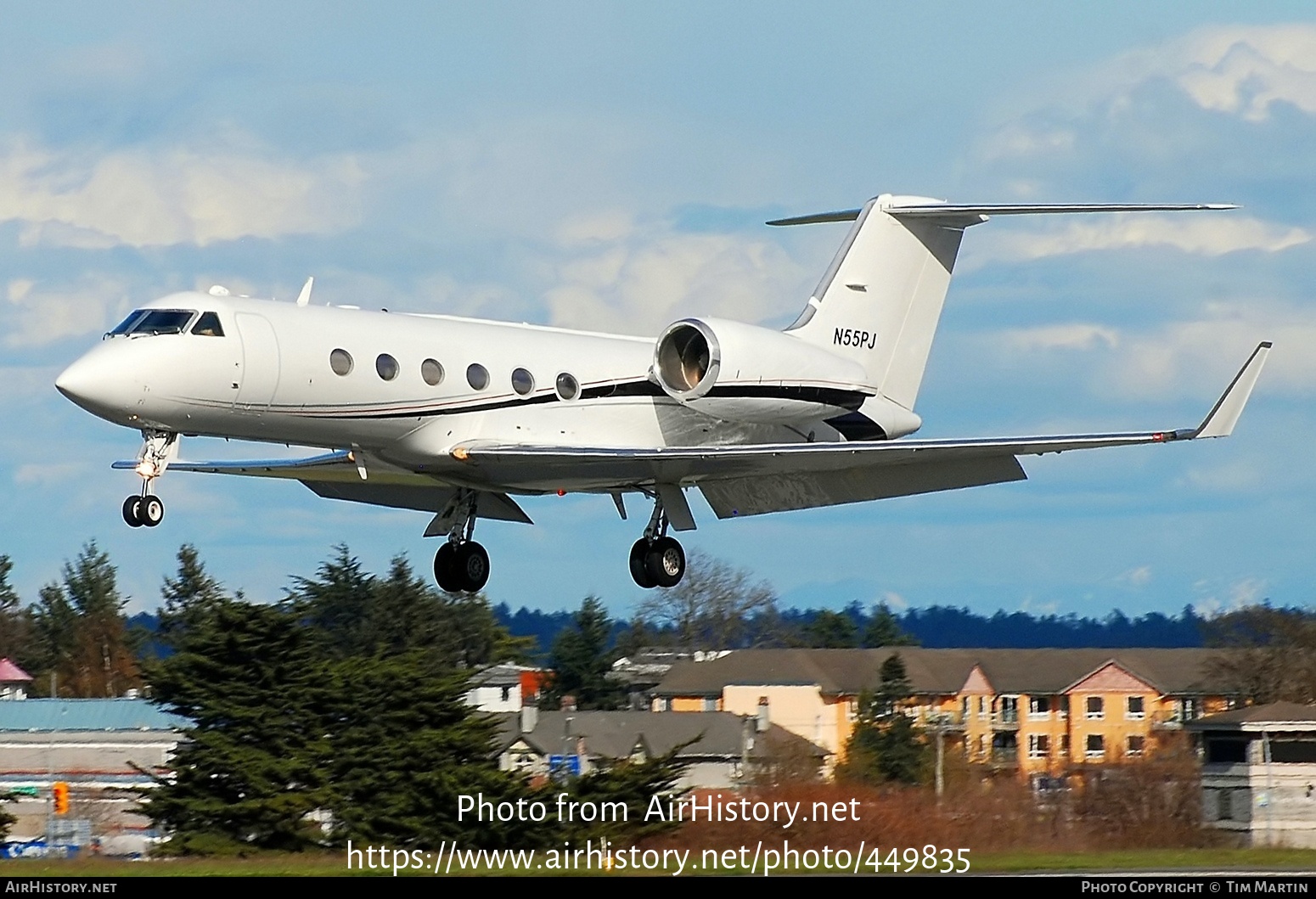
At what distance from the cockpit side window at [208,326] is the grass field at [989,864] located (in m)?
5.93

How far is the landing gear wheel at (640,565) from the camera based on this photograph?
23.1 meters

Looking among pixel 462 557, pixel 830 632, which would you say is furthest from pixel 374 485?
pixel 830 632

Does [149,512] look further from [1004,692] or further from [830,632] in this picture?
[830,632]

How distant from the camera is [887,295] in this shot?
25109 millimetres

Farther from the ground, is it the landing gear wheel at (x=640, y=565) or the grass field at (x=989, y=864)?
the landing gear wheel at (x=640, y=565)

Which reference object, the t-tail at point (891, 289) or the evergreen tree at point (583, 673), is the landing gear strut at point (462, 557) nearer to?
the t-tail at point (891, 289)

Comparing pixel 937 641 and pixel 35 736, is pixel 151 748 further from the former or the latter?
pixel 937 641

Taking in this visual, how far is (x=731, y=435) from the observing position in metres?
23.0

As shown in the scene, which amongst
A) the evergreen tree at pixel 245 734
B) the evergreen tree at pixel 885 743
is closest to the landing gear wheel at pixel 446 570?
the evergreen tree at pixel 245 734

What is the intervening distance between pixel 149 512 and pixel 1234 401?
1050 cm

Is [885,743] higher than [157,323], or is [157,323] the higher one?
[157,323]

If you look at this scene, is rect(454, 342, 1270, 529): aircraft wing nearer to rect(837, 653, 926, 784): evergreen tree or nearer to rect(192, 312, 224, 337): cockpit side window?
rect(192, 312, 224, 337): cockpit side window

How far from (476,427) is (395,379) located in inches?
43.4

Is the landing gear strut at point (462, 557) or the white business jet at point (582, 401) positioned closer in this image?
the white business jet at point (582, 401)
